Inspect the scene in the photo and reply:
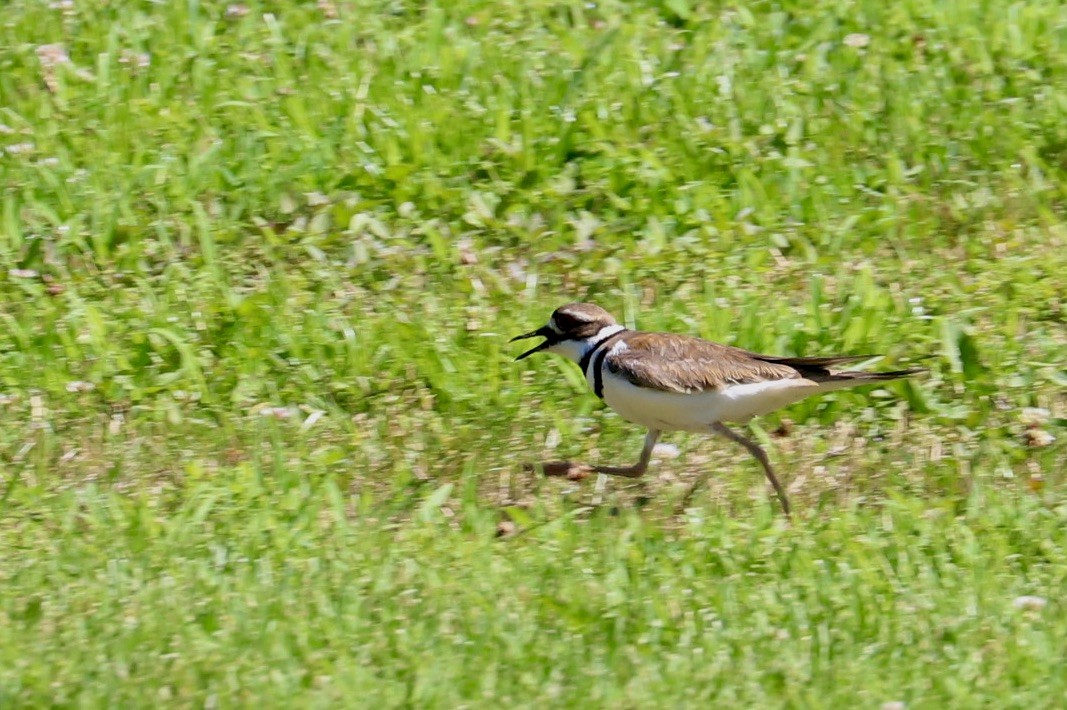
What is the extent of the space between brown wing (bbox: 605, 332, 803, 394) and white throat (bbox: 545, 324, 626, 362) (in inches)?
7.1

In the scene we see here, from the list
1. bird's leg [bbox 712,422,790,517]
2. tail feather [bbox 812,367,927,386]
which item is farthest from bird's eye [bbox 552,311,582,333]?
tail feather [bbox 812,367,927,386]

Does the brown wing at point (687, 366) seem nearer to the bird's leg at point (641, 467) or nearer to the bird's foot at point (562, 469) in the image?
the bird's leg at point (641, 467)

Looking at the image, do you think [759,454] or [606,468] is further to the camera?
[606,468]

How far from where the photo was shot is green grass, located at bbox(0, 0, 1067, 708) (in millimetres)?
5074

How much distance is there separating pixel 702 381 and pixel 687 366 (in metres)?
0.09

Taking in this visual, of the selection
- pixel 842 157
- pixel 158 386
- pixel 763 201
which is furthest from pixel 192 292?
pixel 842 157

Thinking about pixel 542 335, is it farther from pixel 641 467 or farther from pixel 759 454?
pixel 759 454

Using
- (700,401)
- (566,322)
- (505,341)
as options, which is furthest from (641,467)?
(505,341)

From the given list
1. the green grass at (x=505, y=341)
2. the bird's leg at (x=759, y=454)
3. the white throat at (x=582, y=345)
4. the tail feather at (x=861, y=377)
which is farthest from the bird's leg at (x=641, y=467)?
the tail feather at (x=861, y=377)

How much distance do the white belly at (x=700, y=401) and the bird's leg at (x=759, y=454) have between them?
0.04m

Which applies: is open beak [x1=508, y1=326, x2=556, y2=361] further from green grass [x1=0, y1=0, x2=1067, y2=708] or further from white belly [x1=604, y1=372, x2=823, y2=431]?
white belly [x1=604, y1=372, x2=823, y2=431]

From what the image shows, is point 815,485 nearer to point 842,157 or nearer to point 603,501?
point 603,501

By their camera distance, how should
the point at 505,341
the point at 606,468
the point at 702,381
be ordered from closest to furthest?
the point at 702,381 → the point at 606,468 → the point at 505,341

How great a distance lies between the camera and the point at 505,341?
7.08m
